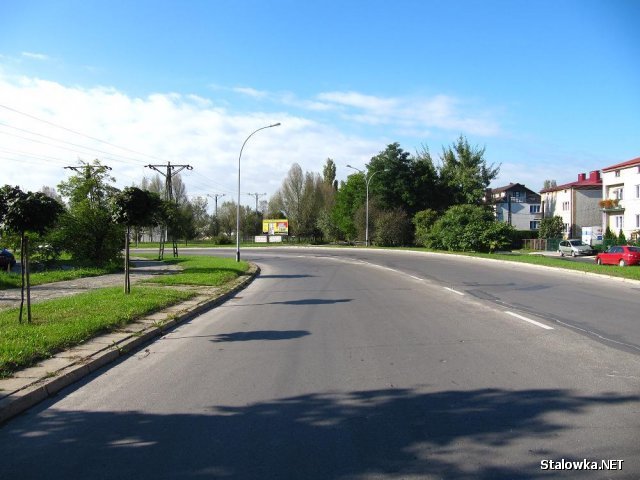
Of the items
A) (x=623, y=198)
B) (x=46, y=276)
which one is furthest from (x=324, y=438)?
(x=623, y=198)

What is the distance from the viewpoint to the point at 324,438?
4.61m

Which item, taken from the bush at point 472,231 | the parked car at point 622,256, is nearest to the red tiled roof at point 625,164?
the bush at point 472,231

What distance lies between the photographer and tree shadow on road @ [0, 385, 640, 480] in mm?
4031

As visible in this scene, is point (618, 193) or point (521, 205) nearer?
point (618, 193)

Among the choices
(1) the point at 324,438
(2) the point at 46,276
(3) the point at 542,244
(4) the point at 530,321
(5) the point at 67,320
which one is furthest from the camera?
(3) the point at 542,244

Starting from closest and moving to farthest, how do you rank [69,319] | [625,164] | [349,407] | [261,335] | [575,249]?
[349,407]
[261,335]
[69,319]
[575,249]
[625,164]

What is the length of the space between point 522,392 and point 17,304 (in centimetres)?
1098

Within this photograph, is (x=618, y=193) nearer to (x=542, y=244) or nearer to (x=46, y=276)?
(x=542, y=244)

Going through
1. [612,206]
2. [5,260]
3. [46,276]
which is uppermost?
[612,206]

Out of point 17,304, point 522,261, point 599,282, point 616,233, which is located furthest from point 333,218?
point 17,304

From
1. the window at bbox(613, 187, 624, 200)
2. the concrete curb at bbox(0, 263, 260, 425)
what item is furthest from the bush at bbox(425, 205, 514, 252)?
the concrete curb at bbox(0, 263, 260, 425)

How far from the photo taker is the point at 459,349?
26.4 feet

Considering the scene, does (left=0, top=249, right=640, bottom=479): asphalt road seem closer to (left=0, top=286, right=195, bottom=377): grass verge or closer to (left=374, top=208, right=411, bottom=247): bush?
(left=0, top=286, right=195, bottom=377): grass verge

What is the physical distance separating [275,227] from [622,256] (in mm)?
69087
